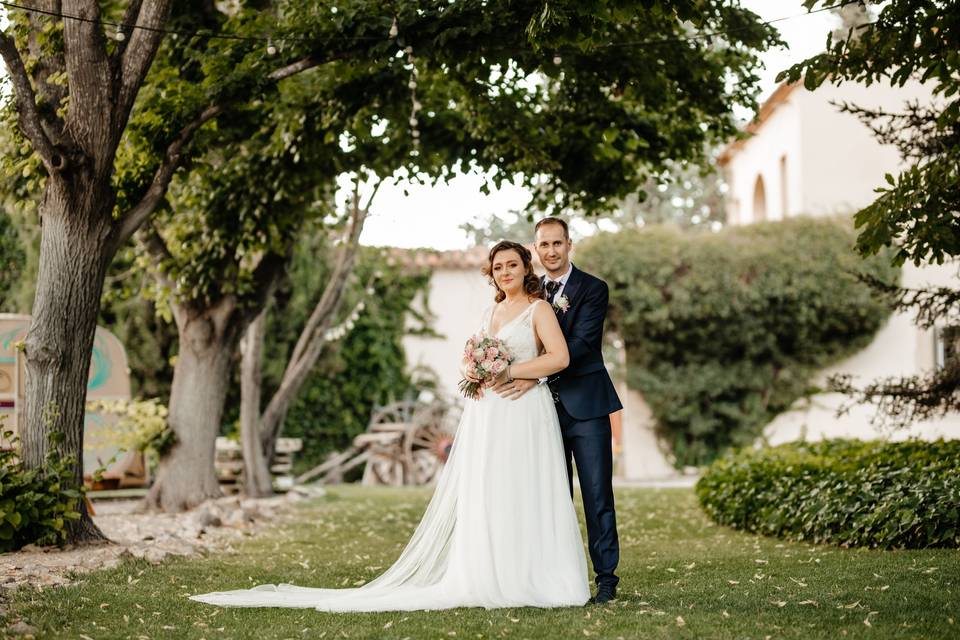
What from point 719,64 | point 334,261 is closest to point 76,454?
point 719,64

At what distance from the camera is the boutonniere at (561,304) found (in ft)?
18.0

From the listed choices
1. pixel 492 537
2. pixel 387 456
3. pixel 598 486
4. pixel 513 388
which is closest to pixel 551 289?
pixel 513 388

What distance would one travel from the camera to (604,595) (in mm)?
5199

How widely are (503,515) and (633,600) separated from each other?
81cm

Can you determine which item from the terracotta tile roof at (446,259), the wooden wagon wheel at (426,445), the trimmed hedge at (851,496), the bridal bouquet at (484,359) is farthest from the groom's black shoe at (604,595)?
the terracotta tile roof at (446,259)

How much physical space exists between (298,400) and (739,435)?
28.1ft

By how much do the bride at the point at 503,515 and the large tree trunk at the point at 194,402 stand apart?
6.04 m

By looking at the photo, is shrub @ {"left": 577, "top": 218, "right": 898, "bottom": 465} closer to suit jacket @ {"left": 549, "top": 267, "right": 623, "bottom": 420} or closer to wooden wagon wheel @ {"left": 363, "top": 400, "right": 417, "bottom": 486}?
wooden wagon wheel @ {"left": 363, "top": 400, "right": 417, "bottom": 486}

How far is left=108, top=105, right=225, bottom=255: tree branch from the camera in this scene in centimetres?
768

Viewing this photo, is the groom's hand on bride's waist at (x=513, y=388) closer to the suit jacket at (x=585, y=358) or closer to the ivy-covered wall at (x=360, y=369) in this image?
the suit jacket at (x=585, y=358)

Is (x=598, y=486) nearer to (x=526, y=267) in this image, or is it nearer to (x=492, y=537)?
(x=492, y=537)

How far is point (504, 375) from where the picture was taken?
5.31 metres

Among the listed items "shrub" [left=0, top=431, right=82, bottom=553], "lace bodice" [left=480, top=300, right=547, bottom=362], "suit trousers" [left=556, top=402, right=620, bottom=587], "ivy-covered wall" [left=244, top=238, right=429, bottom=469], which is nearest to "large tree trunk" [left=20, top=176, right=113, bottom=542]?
"shrub" [left=0, top=431, right=82, bottom=553]

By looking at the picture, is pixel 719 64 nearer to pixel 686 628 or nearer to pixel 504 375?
pixel 504 375
